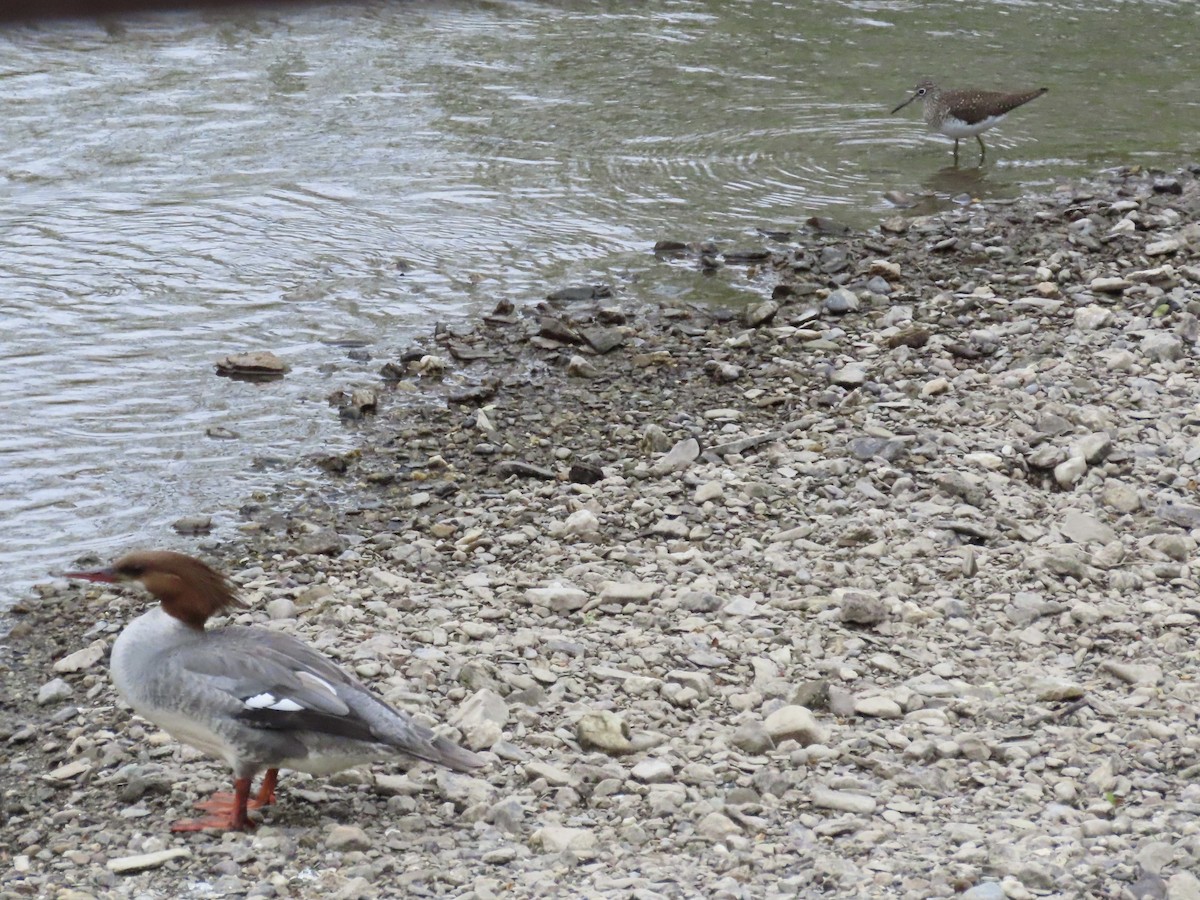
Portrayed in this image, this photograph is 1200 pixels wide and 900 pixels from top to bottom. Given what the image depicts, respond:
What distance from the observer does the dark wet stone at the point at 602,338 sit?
8.66m

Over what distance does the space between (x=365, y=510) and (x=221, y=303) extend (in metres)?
3.09

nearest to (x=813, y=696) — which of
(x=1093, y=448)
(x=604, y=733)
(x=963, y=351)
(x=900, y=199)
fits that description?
(x=604, y=733)

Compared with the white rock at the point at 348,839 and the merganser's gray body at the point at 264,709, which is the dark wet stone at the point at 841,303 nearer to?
the merganser's gray body at the point at 264,709

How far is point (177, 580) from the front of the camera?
4.57 meters

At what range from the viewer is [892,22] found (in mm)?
17250

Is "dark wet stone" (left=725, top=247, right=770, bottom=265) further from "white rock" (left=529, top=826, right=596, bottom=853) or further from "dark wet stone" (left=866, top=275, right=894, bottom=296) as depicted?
"white rock" (left=529, top=826, right=596, bottom=853)

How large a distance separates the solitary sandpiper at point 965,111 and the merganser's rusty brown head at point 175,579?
947cm

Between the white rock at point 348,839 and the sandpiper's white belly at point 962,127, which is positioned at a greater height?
the sandpiper's white belly at point 962,127

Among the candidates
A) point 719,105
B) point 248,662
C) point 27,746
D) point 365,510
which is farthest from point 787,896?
point 719,105

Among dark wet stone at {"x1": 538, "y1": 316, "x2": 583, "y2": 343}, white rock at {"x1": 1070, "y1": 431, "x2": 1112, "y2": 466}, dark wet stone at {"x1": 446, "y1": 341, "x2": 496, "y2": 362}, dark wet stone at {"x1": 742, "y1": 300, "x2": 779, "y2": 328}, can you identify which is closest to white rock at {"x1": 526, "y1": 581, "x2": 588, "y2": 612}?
white rock at {"x1": 1070, "y1": 431, "x2": 1112, "y2": 466}

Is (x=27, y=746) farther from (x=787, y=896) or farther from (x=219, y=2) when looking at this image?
(x=219, y=2)

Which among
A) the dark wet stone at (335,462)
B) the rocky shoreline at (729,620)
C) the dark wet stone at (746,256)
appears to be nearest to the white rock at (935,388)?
the rocky shoreline at (729,620)

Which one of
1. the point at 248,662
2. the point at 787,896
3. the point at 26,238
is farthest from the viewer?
the point at 26,238

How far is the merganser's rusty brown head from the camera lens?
179 inches
